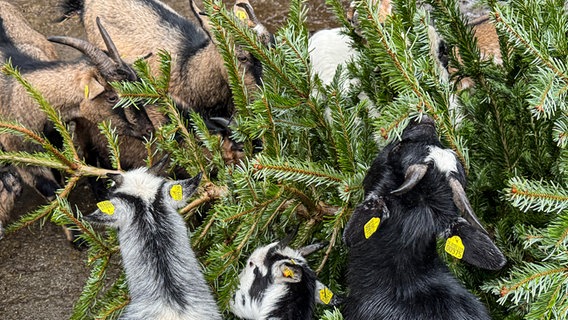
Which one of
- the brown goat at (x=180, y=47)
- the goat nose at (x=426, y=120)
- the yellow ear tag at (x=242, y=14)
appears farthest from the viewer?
the brown goat at (x=180, y=47)

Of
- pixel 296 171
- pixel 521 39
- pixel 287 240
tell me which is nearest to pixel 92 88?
pixel 287 240

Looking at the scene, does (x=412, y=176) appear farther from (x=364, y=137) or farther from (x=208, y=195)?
(x=208, y=195)

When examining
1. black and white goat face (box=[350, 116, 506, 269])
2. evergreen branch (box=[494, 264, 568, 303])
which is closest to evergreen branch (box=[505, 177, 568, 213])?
evergreen branch (box=[494, 264, 568, 303])

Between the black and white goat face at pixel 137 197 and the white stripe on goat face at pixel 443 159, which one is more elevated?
the white stripe on goat face at pixel 443 159

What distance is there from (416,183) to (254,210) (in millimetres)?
748

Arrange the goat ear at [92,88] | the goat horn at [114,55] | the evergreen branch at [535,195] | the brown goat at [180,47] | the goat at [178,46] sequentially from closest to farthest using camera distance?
the evergreen branch at [535,195] < the goat horn at [114,55] < the goat ear at [92,88] < the brown goat at [180,47] < the goat at [178,46]

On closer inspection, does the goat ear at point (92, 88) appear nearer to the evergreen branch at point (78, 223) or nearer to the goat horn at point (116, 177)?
the goat horn at point (116, 177)

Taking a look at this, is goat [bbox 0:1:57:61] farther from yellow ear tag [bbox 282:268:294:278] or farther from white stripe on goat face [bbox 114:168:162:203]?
yellow ear tag [bbox 282:268:294:278]

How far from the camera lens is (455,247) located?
2.66m

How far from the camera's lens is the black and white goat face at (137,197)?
3266 mm

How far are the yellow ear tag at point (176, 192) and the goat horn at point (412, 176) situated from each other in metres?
1.07

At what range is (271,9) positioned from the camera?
761 cm

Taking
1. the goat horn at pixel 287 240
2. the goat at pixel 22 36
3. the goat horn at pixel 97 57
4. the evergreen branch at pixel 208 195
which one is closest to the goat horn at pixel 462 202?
the goat horn at pixel 287 240

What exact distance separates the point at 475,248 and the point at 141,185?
1.66m
